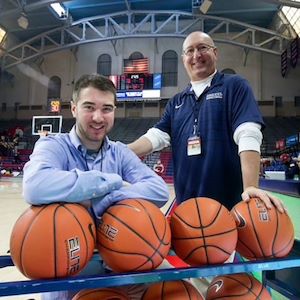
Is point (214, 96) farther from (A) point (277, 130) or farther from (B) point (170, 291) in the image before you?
(A) point (277, 130)

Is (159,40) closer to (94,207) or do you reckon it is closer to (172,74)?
(172,74)

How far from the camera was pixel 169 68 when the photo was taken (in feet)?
60.6

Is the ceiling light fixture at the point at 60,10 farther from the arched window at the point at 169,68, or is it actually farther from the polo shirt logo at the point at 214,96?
the polo shirt logo at the point at 214,96

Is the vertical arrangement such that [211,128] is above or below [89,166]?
above

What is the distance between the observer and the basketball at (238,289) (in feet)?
4.12

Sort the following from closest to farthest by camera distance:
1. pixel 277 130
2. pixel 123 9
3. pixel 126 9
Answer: pixel 126 9
pixel 123 9
pixel 277 130

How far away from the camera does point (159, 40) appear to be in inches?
735

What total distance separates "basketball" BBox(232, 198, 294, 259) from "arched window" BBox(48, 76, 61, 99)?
65.4 feet

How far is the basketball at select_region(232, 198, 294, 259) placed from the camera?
126 centimetres

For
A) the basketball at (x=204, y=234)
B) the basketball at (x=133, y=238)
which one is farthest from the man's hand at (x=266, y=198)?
the basketball at (x=133, y=238)

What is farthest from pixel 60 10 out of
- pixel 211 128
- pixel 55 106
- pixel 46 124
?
pixel 211 128

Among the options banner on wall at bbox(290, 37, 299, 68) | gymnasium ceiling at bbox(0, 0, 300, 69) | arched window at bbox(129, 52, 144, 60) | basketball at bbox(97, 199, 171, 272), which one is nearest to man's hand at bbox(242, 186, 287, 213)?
basketball at bbox(97, 199, 171, 272)

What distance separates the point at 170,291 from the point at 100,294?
0.87 feet

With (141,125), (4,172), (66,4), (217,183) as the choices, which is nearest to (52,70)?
(66,4)
